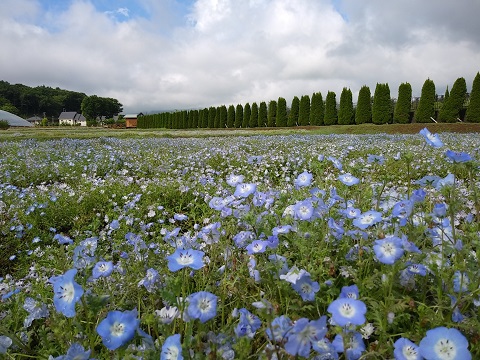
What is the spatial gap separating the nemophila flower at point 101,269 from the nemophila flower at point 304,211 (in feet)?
2.84

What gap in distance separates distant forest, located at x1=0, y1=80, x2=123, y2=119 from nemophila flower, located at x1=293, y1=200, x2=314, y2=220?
4922 inches

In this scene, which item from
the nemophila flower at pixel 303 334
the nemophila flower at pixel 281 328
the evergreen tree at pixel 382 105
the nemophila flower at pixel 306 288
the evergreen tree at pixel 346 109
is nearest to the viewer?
the nemophila flower at pixel 303 334

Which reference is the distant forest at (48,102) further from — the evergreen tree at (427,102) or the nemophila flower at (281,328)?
the nemophila flower at (281,328)

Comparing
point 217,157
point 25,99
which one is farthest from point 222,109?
point 25,99

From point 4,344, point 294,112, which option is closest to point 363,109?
point 294,112

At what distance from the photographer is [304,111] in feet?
105

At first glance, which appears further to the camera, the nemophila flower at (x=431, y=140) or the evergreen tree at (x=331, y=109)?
the evergreen tree at (x=331, y=109)

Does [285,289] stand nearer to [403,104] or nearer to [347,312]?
[347,312]

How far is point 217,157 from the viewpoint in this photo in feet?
23.7

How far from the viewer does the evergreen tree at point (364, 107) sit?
28453 mm

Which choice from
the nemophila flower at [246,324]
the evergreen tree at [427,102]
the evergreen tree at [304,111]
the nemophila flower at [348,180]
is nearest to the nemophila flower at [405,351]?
the nemophila flower at [246,324]

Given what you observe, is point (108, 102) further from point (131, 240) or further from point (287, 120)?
point (131, 240)

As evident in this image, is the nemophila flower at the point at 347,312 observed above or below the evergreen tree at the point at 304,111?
below

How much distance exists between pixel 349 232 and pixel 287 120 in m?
33.3
